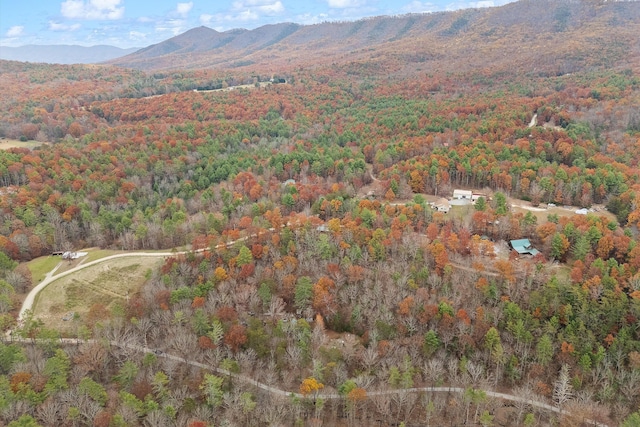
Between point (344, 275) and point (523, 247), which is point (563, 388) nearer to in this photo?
point (523, 247)

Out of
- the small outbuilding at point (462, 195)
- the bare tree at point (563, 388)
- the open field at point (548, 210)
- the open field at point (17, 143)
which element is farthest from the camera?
the open field at point (17, 143)

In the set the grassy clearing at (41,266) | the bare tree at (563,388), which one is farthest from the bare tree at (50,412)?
the bare tree at (563,388)

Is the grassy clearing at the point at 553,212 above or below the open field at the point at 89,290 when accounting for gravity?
below

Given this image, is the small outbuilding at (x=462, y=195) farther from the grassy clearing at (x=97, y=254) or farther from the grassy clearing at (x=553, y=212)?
the grassy clearing at (x=97, y=254)

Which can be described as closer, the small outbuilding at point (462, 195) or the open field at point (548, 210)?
the open field at point (548, 210)

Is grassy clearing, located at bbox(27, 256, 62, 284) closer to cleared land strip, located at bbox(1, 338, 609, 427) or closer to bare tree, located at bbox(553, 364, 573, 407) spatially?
cleared land strip, located at bbox(1, 338, 609, 427)

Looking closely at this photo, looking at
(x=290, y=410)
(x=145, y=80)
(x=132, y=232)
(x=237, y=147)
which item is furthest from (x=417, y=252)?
(x=145, y=80)

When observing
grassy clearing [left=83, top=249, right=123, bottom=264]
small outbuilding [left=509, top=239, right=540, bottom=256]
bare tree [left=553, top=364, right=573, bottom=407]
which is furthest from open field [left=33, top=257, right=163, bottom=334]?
bare tree [left=553, top=364, right=573, bottom=407]

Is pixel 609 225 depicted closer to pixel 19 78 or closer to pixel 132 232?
pixel 132 232
